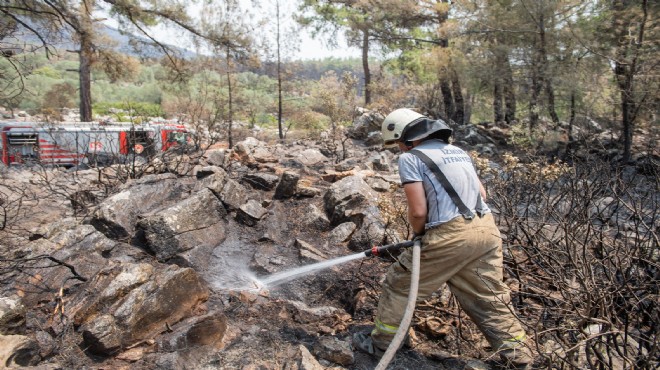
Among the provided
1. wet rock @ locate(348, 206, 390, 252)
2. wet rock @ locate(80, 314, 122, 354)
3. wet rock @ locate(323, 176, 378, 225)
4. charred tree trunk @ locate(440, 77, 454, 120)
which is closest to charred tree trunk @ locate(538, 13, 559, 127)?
charred tree trunk @ locate(440, 77, 454, 120)

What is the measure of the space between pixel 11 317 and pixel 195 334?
52.4 inches

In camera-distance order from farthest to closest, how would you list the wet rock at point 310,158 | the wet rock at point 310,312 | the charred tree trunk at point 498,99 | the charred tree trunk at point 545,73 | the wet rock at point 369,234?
the charred tree trunk at point 498,99
the charred tree trunk at point 545,73
the wet rock at point 310,158
the wet rock at point 369,234
the wet rock at point 310,312

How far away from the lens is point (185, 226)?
195 inches

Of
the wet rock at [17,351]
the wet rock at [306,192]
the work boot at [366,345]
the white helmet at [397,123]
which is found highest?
the white helmet at [397,123]

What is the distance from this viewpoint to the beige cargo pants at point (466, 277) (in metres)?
2.83

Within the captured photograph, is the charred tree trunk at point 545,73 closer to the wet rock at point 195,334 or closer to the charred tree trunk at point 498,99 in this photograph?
the charred tree trunk at point 498,99

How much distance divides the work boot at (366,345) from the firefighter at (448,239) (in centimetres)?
7

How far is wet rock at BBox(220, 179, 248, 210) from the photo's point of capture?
19.2 ft

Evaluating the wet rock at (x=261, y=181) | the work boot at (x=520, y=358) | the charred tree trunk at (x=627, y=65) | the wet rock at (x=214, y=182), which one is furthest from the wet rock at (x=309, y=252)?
the charred tree trunk at (x=627, y=65)

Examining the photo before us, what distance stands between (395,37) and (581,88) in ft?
26.4

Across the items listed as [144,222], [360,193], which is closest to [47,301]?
[144,222]

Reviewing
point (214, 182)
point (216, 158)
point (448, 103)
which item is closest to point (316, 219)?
point (214, 182)

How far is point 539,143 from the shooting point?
12.8 m

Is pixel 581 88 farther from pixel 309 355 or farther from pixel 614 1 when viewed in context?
pixel 309 355
